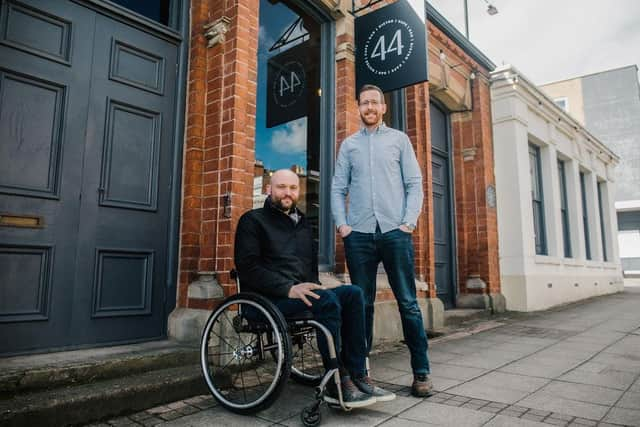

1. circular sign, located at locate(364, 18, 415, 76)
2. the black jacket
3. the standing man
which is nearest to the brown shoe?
the standing man

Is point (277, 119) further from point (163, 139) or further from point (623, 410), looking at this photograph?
point (623, 410)

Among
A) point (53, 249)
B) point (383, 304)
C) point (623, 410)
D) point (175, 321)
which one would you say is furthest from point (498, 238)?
point (53, 249)

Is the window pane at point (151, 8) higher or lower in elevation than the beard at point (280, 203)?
higher

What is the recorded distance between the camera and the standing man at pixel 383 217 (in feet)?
9.95

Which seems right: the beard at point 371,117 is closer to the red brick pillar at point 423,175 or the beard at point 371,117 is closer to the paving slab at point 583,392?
the paving slab at point 583,392

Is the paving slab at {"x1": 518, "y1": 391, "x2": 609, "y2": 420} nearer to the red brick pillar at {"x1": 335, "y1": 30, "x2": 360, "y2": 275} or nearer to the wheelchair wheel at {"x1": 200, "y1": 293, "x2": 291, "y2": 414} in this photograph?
the wheelchair wheel at {"x1": 200, "y1": 293, "x2": 291, "y2": 414}

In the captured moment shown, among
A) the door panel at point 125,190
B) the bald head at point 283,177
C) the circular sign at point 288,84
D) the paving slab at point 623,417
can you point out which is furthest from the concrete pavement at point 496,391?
the circular sign at point 288,84

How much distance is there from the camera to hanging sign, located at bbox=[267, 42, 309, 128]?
5094mm

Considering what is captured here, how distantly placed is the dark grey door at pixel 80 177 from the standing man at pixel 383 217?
67.7 inches

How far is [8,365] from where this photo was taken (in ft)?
8.98

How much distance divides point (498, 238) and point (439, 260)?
1.58m

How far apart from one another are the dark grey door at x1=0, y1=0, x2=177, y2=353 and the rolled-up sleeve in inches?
81.8

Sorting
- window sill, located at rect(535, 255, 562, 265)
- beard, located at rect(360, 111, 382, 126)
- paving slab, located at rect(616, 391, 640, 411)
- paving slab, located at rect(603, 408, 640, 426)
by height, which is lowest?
paving slab, located at rect(616, 391, 640, 411)

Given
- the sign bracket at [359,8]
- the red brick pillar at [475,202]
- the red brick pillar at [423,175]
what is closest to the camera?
the sign bracket at [359,8]
